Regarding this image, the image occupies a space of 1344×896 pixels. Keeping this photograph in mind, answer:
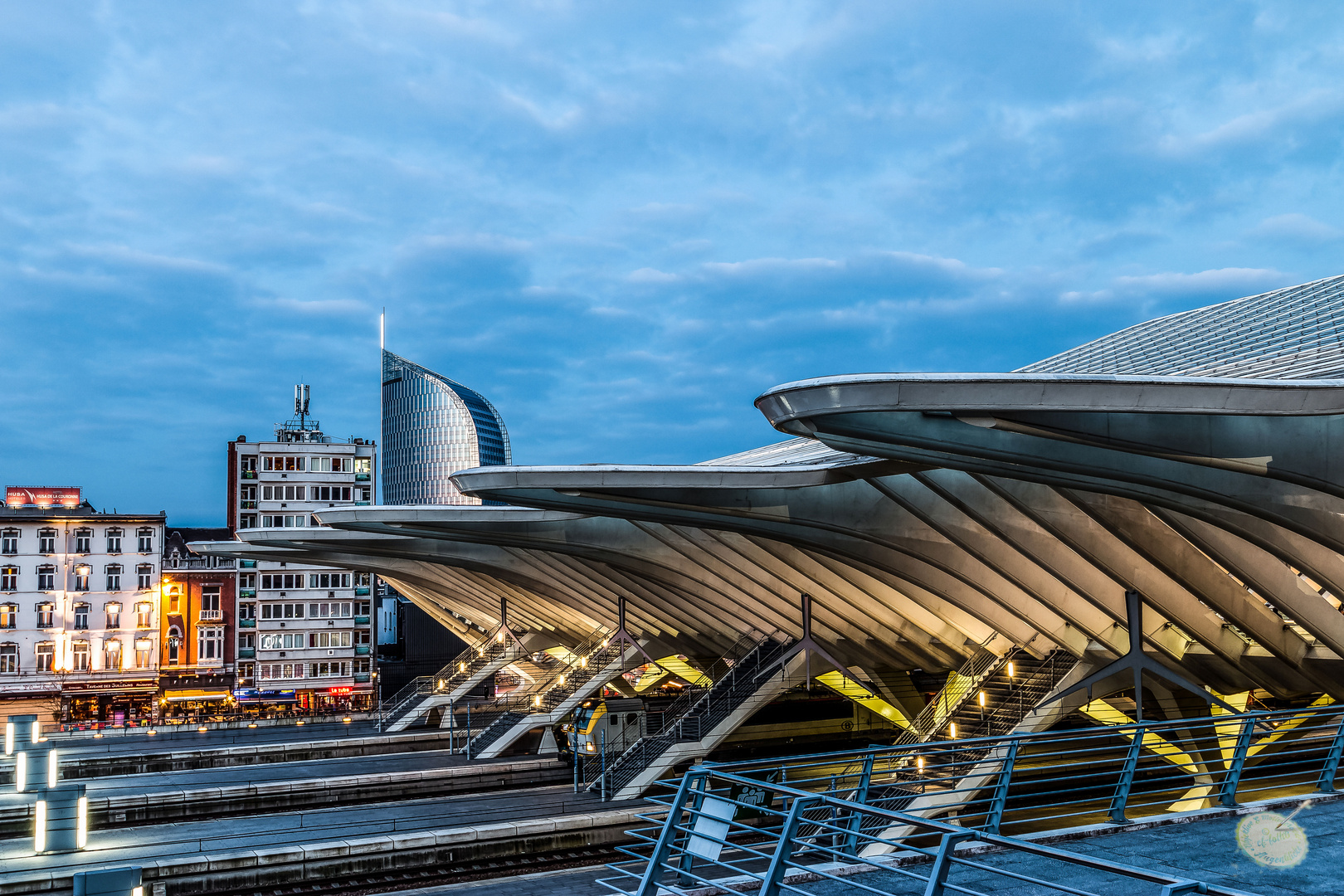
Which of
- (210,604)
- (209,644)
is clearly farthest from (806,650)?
(210,604)

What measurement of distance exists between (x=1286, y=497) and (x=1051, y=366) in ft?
69.3

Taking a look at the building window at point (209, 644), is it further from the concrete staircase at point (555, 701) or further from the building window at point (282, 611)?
the concrete staircase at point (555, 701)

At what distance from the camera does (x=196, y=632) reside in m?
73.5

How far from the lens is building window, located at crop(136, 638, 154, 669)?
71.5 metres

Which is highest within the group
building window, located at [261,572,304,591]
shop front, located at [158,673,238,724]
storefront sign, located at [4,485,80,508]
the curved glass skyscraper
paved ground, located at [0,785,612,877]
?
the curved glass skyscraper

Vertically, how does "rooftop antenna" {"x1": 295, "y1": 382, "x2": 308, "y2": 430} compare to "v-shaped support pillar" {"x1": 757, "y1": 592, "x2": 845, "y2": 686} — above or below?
above

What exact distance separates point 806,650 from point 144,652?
48.7 meters

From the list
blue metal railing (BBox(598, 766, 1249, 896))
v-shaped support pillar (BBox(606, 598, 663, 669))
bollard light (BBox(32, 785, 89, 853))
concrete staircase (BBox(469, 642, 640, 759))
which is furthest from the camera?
concrete staircase (BBox(469, 642, 640, 759))

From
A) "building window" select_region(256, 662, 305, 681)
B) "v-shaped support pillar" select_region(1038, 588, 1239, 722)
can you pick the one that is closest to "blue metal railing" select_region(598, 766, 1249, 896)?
"v-shaped support pillar" select_region(1038, 588, 1239, 722)

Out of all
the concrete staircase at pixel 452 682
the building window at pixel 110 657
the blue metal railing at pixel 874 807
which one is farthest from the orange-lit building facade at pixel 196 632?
the blue metal railing at pixel 874 807

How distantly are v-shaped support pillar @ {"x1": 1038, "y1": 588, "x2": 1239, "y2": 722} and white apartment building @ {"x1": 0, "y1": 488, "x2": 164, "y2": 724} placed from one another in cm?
5743

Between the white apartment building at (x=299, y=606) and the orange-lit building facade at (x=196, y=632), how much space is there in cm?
173

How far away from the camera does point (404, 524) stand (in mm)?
34969

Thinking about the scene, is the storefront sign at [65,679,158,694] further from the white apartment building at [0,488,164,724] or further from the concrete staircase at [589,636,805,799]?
the concrete staircase at [589,636,805,799]
